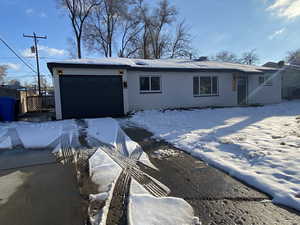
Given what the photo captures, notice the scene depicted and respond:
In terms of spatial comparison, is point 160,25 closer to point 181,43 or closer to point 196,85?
point 181,43

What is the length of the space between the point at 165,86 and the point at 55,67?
591 centimetres

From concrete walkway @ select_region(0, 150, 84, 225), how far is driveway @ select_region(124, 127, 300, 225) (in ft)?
4.07

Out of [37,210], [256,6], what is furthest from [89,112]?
[256,6]

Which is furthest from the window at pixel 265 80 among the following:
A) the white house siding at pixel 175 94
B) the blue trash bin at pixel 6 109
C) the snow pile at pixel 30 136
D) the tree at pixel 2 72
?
the tree at pixel 2 72

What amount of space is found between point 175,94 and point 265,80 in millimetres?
8209

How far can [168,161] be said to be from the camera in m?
3.51

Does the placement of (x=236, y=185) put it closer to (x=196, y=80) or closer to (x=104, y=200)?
(x=104, y=200)

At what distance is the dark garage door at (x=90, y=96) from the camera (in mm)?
8570

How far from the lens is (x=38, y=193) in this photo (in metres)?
2.46

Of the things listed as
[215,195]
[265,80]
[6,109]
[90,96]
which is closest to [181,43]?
[265,80]

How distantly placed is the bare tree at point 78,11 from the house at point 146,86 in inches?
628

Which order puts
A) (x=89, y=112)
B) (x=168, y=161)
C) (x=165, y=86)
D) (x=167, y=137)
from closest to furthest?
(x=168, y=161), (x=167, y=137), (x=89, y=112), (x=165, y=86)

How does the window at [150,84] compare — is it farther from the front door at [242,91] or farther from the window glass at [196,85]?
the front door at [242,91]

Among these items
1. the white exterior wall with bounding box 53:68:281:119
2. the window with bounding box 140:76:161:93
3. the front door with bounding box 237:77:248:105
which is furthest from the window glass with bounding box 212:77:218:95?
the window with bounding box 140:76:161:93
